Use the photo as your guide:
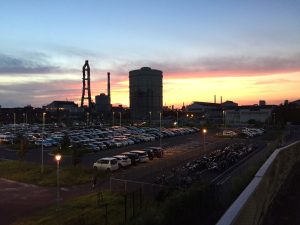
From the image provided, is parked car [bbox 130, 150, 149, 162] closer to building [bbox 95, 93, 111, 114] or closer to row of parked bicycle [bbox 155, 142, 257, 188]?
row of parked bicycle [bbox 155, 142, 257, 188]

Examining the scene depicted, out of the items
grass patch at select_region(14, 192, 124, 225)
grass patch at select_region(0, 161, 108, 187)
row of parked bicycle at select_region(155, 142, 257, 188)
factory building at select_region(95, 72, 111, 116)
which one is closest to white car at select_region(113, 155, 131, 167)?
grass patch at select_region(0, 161, 108, 187)

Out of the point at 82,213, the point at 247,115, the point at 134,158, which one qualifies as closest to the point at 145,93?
the point at 247,115

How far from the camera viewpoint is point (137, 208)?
894 inches

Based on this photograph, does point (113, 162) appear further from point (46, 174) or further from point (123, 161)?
point (46, 174)

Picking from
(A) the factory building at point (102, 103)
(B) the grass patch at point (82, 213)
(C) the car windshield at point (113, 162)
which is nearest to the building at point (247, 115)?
(A) the factory building at point (102, 103)

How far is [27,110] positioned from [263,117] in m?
107

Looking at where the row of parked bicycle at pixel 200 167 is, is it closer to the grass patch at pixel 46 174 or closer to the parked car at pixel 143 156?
the parked car at pixel 143 156

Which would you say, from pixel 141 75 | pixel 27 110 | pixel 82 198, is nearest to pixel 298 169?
pixel 82 198

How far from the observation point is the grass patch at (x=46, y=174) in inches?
1373

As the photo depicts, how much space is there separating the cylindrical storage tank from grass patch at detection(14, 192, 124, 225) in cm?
13839

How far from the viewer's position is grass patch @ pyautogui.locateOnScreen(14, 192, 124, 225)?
73.8ft

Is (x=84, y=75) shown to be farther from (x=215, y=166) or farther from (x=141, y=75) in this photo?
(x=215, y=166)

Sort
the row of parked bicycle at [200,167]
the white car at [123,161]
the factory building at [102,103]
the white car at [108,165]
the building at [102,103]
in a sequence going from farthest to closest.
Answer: the building at [102,103] → the factory building at [102,103] → the white car at [123,161] → the white car at [108,165] → the row of parked bicycle at [200,167]

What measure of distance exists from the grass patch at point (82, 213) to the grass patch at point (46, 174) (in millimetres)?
7717
